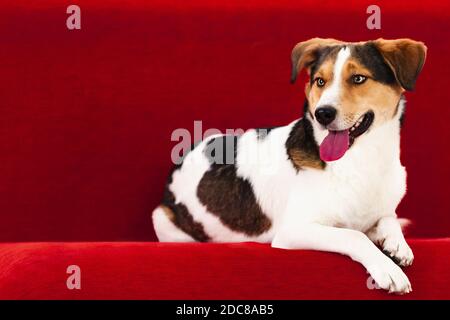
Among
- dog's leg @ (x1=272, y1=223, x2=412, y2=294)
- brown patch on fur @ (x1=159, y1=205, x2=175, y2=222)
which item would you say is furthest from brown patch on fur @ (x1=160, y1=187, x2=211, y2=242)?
dog's leg @ (x1=272, y1=223, x2=412, y2=294)

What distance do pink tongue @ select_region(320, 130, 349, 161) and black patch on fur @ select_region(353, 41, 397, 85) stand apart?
0.63ft

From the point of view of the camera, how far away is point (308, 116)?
2.09 meters

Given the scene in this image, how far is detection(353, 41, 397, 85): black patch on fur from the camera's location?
197 cm

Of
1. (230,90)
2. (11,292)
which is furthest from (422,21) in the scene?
(11,292)

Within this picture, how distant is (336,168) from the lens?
2.04m

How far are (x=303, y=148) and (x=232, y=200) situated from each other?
0.35 meters

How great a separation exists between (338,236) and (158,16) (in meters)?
1.25

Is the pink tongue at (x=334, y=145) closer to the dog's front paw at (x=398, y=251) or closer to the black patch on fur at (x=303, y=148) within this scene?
the black patch on fur at (x=303, y=148)

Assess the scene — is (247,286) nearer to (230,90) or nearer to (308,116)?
(308,116)

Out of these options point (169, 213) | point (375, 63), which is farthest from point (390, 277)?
point (169, 213)

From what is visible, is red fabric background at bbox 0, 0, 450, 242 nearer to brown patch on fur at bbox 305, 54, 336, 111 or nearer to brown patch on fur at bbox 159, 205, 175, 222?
brown patch on fur at bbox 159, 205, 175, 222

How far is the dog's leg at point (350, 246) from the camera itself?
1.68 metres

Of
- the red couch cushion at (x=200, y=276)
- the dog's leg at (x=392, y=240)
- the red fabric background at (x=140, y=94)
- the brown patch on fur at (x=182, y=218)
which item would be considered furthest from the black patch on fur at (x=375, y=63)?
the brown patch on fur at (x=182, y=218)

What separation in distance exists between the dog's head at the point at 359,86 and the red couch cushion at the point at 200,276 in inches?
15.6
